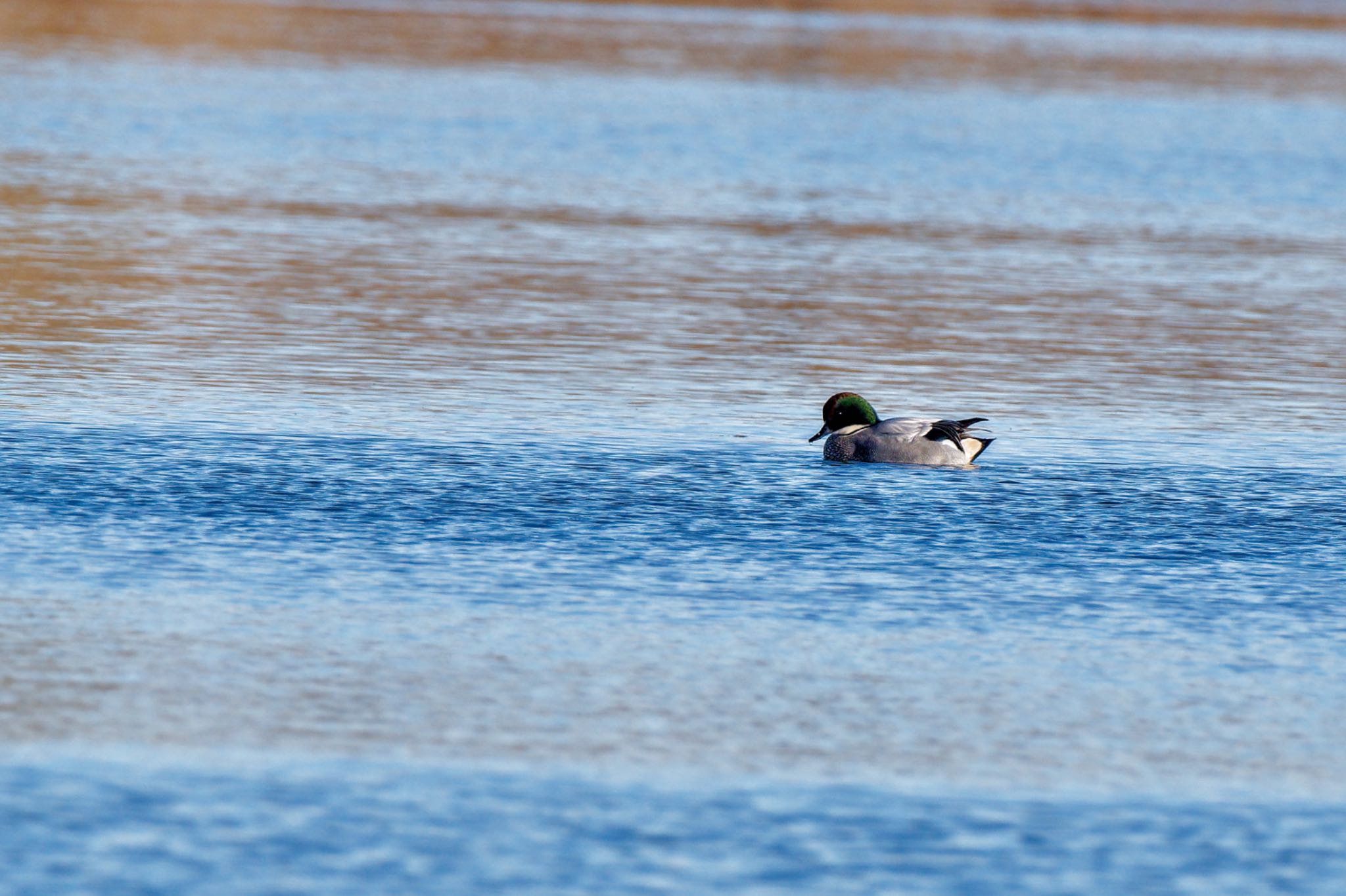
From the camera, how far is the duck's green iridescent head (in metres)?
12.1

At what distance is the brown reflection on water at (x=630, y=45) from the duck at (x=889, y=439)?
37.7 m

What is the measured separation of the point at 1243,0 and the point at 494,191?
81.6 metres

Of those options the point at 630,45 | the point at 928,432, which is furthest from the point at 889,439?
the point at 630,45

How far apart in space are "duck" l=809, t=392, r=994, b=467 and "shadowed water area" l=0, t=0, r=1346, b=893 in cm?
12

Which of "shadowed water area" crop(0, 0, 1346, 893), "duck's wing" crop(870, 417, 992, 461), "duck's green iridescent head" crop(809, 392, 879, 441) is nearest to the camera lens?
"shadowed water area" crop(0, 0, 1346, 893)

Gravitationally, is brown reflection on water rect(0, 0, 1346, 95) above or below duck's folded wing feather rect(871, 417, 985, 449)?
above

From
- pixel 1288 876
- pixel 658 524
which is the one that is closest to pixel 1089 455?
pixel 658 524

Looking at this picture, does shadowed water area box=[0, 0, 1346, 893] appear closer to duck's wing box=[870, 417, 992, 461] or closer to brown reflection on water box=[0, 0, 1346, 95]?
duck's wing box=[870, 417, 992, 461]

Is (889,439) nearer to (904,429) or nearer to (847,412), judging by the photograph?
(904,429)

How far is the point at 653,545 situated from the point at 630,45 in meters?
49.0

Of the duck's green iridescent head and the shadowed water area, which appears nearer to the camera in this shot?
the shadowed water area

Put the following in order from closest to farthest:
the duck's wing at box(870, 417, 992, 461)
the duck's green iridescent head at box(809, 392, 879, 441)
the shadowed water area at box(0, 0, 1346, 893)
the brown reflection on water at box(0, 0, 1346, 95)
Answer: the shadowed water area at box(0, 0, 1346, 893)
the duck's wing at box(870, 417, 992, 461)
the duck's green iridescent head at box(809, 392, 879, 441)
the brown reflection on water at box(0, 0, 1346, 95)

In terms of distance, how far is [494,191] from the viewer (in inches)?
1045

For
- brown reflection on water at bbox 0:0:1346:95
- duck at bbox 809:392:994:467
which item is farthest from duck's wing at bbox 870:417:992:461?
brown reflection on water at bbox 0:0:1346:95
